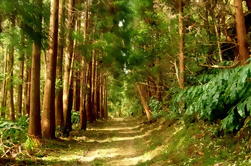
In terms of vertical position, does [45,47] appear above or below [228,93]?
above

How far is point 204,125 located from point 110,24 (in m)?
Result: 8.93

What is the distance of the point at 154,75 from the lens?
2356 centimetres

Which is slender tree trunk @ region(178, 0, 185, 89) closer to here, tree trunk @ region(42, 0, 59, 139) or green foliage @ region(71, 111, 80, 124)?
tree trunk @ region(42, 0, 59, 139)

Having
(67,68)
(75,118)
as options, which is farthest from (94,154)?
(75,118)

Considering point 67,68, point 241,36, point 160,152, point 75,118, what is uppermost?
point 67,68

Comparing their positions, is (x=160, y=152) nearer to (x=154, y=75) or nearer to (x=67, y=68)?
(x=67, y=68)

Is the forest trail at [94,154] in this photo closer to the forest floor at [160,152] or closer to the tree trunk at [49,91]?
the forest floor at [160,152]

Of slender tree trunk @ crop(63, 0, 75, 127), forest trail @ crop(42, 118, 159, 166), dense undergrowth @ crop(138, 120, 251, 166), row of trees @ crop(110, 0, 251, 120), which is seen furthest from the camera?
slender tree trunk @ crop(63, 0, 75, 127)

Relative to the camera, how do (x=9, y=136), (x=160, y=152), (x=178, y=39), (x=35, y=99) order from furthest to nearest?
(x=178, y=39) < (x=35, y=99) < (x=160, y=152) < (x=9, y=136)

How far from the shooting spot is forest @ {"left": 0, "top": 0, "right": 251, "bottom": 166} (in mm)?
8789

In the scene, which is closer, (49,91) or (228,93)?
(228,93)

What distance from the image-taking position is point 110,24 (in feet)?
68.1

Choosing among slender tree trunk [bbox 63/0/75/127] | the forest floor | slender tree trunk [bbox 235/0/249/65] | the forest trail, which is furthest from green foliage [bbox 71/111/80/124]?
slender tree trunk [bbox 235/0/249/65]

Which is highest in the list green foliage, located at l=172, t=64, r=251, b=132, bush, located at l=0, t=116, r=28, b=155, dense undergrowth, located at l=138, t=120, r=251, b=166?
green foliage, located at l=172, t=64, r=251, b=132
